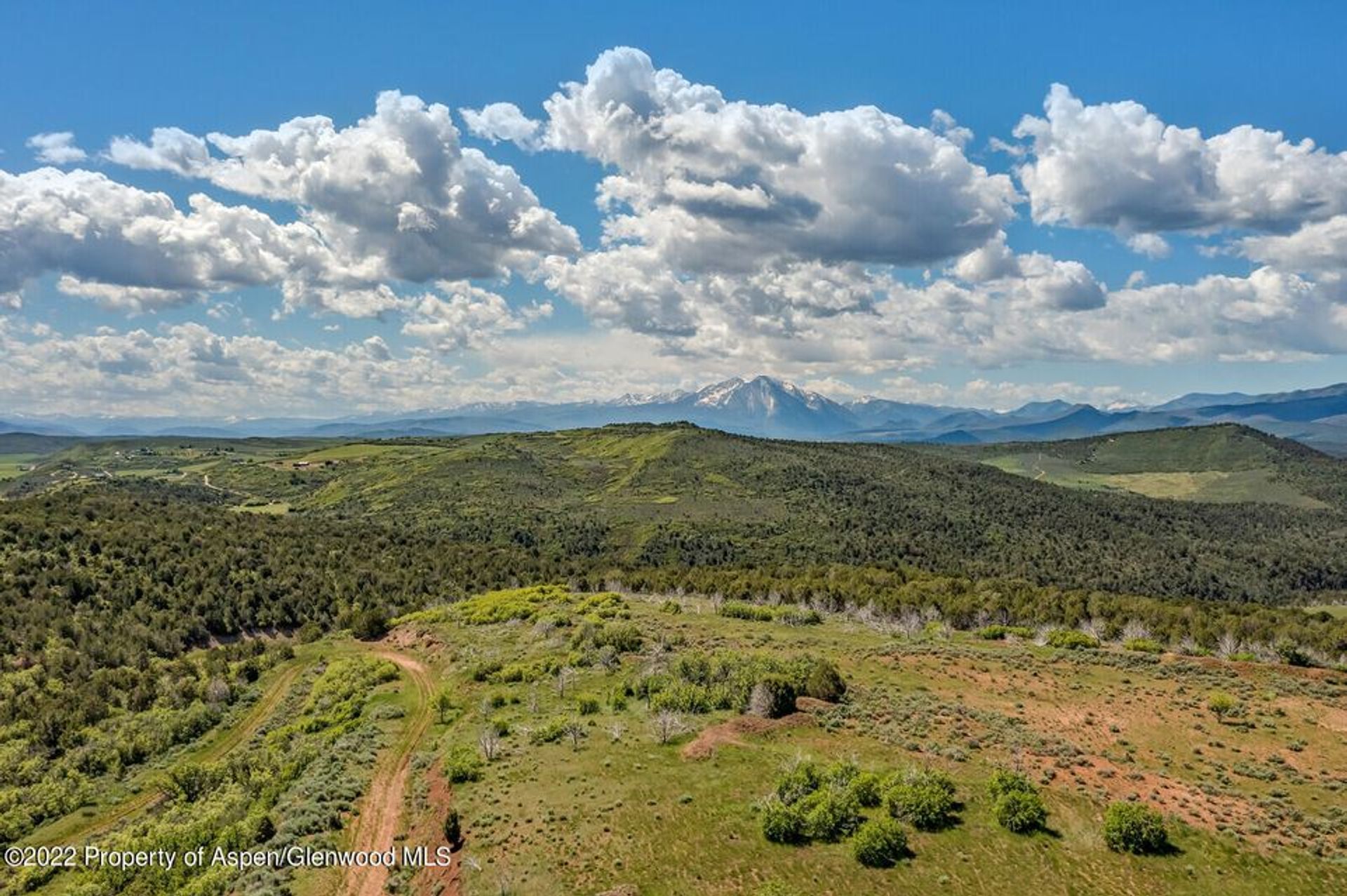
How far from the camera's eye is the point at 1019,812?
3150cm

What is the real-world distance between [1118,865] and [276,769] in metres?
51.3

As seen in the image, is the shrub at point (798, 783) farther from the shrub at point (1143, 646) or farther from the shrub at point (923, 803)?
the shrub at point (1143, 646)

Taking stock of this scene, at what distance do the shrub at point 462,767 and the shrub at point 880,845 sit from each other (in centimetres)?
2262

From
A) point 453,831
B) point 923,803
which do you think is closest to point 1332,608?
point 923,803

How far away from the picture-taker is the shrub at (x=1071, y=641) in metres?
63.4

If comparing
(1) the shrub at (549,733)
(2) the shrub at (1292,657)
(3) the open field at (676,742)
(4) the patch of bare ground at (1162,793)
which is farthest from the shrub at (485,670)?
(2) the shrub at (1292,657)

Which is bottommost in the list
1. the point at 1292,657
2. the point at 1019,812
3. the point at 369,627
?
the point at 369,627

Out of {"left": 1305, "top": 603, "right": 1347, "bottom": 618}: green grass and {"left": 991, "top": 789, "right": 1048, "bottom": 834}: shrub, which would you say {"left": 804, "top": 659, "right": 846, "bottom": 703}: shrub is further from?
{"left": 1305, "top": 603, "right": 1347, "bottom": 618}: green grass

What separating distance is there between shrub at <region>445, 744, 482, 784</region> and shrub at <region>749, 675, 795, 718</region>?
18360 millimetres

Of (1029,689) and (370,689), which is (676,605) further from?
(1029,689)

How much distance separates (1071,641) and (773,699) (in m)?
37.0

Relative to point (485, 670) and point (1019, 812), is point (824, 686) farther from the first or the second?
point (485, 670)

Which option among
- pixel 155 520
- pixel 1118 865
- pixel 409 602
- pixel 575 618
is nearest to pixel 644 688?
pixel 575 618

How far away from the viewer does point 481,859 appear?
31.6m
